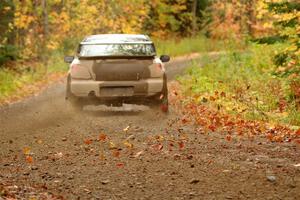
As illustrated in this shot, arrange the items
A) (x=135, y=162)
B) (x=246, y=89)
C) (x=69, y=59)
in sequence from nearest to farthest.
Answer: (x=135, y=162), (x=69, y=59), (x=246, y=89)

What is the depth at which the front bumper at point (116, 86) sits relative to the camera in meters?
11.9

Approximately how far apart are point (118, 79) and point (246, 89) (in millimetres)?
4153

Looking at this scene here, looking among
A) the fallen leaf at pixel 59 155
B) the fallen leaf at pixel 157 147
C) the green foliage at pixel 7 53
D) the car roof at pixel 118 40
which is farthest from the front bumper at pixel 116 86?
the green foliage at pixel 7 53

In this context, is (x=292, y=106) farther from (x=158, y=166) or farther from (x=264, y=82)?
(x=158, y=166)

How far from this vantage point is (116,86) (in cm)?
1193

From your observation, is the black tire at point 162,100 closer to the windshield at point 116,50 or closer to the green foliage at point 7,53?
the windshield at point 116,50

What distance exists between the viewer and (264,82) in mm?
15406

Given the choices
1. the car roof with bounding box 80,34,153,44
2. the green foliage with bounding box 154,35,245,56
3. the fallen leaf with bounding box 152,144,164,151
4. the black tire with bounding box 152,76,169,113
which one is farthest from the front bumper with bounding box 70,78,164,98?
the green foliage with bounding box 154,35,245,56

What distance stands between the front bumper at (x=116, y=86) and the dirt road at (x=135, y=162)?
0.58 meters

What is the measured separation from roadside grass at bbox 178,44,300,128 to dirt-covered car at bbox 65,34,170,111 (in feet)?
5.01

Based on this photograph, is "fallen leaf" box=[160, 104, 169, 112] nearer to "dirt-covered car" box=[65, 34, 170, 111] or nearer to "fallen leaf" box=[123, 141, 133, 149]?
"dirt-covered car" box=[65, 34, 170, 111]

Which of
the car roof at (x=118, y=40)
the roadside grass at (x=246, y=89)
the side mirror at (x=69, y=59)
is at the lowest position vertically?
the roadside grass at (x=246, y=89)

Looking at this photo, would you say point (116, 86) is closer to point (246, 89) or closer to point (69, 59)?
point (69, 59)

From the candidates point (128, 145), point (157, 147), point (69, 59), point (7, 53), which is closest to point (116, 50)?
point (69, 59)
